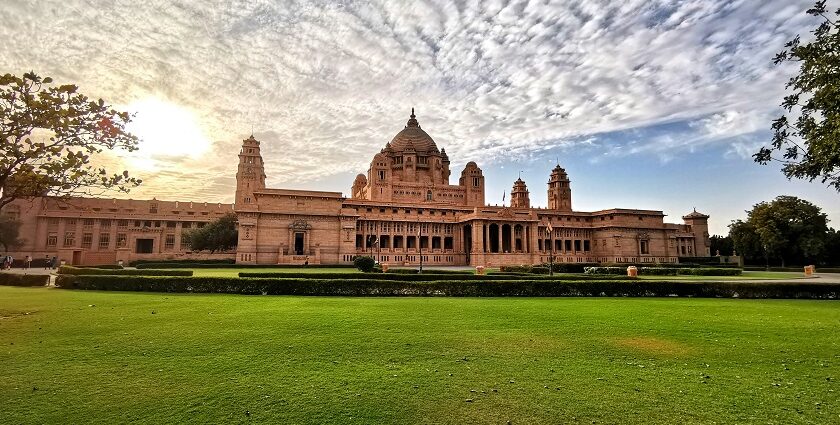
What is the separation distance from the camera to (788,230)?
5762 cm

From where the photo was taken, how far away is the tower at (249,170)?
231 ft

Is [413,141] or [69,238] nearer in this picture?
[69,238]

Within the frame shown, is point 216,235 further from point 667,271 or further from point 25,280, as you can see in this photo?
point 667,271

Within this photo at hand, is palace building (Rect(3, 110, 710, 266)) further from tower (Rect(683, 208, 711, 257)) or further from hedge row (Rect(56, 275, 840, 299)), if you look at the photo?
hedge row (Rect(56, 275, 840, 299))

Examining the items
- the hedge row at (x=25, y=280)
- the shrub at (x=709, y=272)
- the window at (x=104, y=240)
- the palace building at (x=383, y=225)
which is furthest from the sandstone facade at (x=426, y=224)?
the hedge row at (x=25, y=280)

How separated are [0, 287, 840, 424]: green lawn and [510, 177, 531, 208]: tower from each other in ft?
267

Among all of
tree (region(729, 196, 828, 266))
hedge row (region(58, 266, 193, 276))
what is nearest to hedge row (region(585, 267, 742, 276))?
tree (region(729, 196, 828, 266))

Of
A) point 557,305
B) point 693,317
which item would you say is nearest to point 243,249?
point 557,305

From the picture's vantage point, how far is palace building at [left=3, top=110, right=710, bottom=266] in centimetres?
6019

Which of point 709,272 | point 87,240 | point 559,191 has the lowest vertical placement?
point 709,272

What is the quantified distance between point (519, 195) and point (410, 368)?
90908mm

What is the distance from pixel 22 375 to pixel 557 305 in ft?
50.8

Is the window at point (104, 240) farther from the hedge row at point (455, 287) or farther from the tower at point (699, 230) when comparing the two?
the tower at point (699, 230)

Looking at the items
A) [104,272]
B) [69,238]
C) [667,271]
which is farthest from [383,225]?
[69,238]
